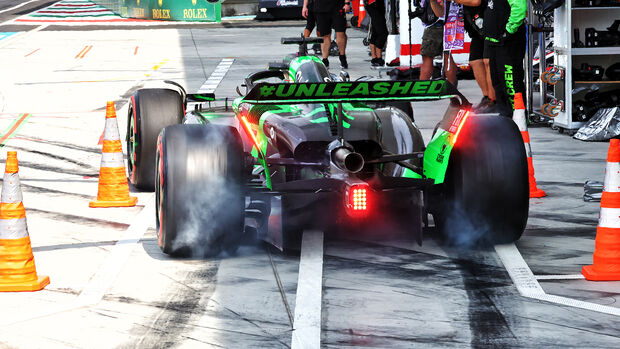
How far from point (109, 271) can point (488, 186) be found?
2.43 metres

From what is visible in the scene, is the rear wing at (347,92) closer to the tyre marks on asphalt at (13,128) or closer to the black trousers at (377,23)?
the tyre marks on asphalt at (13,128)

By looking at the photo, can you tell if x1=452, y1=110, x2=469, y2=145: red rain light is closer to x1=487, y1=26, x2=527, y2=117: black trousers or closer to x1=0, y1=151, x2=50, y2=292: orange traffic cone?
x1=0, y1=151, x2=50, y2=292: orange traffic cone

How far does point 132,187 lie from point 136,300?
387 cm

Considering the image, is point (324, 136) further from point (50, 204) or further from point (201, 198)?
point (50, 204)

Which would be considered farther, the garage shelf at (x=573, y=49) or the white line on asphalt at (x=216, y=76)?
the white line on asphalt at (x=216, y=76)

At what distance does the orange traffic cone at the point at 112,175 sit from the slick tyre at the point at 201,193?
2091mm

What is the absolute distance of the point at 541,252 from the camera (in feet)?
23.8

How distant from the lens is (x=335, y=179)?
6957mm

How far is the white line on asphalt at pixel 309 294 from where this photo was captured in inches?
214

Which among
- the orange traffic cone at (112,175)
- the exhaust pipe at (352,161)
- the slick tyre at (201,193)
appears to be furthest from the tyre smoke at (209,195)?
the orange traffic cone at (112,175)

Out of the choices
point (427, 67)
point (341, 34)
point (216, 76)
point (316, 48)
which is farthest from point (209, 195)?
point (316, 48)

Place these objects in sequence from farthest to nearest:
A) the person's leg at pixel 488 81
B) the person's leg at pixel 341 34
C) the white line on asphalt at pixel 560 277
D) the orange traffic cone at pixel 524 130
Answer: the person's leg at pixel 341 34 → the person's leg at pixel 488 81 → the orange traffic cone at pixel 524 130 → the white line on asphalt at pixel 560 277

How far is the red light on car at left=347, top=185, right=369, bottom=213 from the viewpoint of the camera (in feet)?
22.1

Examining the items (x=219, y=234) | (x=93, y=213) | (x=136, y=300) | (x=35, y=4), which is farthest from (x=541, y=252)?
(x=35, y=4)
